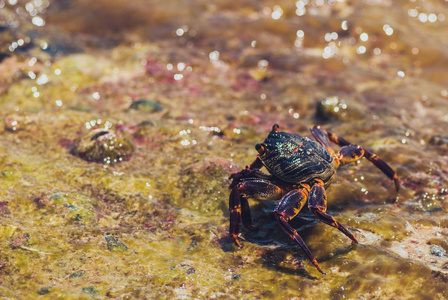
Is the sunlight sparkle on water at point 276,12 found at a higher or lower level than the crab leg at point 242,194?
higher

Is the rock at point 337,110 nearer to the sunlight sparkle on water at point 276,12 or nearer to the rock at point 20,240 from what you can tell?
the sunlight sparkle on water at point 276,12

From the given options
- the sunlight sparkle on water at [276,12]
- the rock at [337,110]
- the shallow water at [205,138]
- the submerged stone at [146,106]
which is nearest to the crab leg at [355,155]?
→ the shallow water at [205,138]

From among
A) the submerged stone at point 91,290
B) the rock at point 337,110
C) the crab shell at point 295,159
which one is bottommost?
the submerged stone at point 91,290

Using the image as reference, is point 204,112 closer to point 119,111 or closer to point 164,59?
point 119,111

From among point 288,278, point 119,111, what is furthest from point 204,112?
point 288,278

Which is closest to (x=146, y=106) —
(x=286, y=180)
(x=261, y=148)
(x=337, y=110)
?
(x=337, y=110)

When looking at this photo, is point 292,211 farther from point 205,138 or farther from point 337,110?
point 337,110

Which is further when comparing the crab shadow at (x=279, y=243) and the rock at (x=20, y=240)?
the crab shadow at (x=279, y=243)
